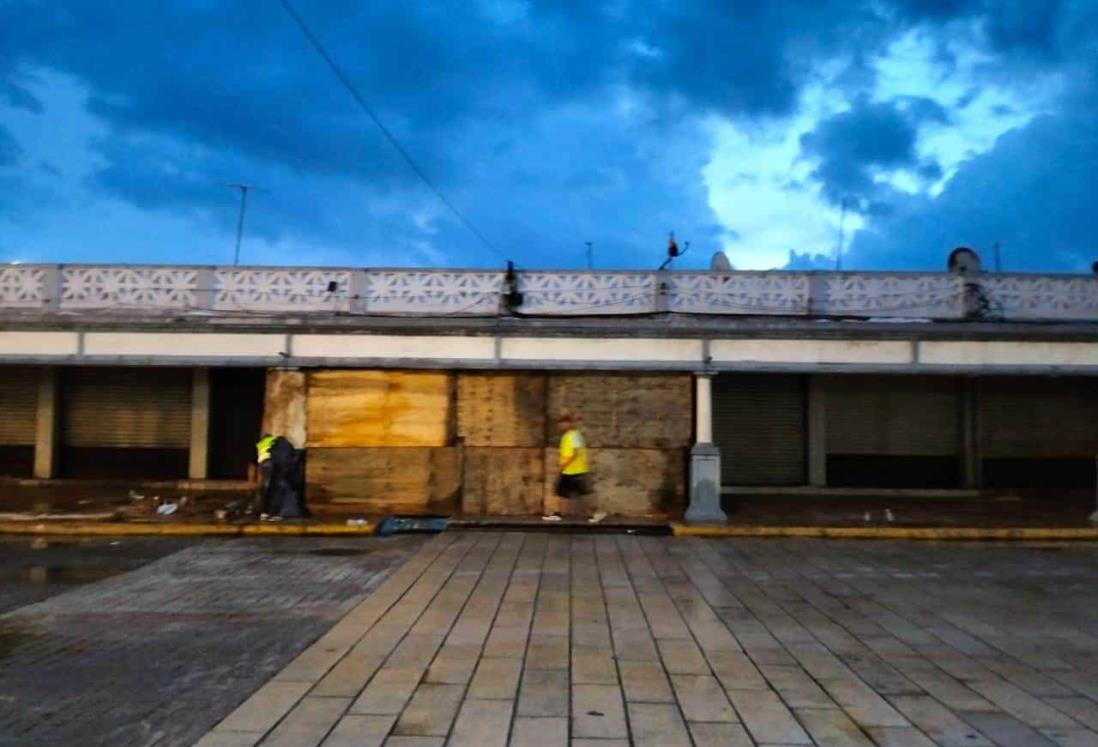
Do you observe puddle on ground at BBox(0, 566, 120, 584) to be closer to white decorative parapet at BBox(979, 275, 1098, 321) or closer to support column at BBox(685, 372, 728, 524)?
support column at BBox(685, 372, 728, 524)

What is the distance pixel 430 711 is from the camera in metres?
5.82

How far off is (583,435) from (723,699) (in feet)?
34.4

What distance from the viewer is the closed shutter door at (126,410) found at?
65.8 ft

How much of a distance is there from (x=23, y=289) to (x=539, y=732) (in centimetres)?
1506

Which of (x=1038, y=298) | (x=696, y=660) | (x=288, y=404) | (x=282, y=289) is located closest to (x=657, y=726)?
(x=696, y=660)

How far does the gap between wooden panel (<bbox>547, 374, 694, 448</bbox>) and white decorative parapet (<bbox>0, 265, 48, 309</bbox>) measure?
31.8 feet

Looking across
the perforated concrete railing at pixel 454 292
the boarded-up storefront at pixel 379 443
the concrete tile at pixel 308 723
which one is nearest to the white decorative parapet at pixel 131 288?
the perforated concrete railing at pixel 454 292

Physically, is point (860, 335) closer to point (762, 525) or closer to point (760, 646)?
point (762, 525)

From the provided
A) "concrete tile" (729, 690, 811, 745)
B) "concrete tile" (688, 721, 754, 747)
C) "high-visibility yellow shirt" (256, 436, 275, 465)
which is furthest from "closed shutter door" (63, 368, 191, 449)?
"concrete tile" (688, 721, 754, 747)

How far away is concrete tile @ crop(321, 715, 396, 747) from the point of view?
5.25 m

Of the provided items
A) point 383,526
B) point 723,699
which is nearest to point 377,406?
point 383,526

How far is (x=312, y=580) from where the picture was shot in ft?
34.4

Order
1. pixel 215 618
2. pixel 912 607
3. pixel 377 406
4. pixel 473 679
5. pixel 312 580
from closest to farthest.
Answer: pixel 473 679 < pixel 215 618 < pixel 912 607 < pixel 312 580 < pixel 377 406

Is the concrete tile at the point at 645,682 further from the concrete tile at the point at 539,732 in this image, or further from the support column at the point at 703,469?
the support column at the point at 703,469
